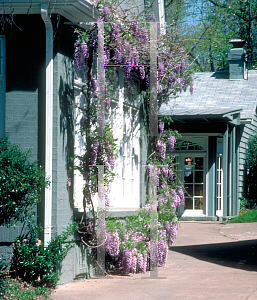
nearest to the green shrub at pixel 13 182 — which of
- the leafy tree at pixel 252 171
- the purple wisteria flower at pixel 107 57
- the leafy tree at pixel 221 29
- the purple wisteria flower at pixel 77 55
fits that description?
the purple wisteria flower at pixel 77 55

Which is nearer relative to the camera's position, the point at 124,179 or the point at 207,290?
the point at 207,290

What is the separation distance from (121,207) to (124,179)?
0.60 meters

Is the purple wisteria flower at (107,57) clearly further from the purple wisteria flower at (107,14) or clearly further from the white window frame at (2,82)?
the white window frame at (2,82)

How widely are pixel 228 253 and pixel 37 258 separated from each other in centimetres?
486

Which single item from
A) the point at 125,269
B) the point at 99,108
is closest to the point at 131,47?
the point at 99,108

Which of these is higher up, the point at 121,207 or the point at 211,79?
the point at 211,79

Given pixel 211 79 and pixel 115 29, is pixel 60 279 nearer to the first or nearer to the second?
pixel 115 29

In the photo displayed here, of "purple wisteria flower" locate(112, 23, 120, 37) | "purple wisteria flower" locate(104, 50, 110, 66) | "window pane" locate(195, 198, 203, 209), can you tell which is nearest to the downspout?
"purple wisteria flower" locate(104, 50, 110, 66)

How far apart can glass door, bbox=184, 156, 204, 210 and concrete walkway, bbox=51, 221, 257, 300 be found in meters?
4.38

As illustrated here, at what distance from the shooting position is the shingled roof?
16.5 metres

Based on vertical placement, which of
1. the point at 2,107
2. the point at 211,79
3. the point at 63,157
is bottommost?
the point at 63,157

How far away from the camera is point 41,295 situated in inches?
241

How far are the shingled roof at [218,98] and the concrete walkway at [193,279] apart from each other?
560 cm

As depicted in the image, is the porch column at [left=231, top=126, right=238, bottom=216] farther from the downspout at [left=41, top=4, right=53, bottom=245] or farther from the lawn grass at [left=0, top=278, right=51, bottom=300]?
the lawn grass at [left=0, top=278, right=51, bottom=300]
